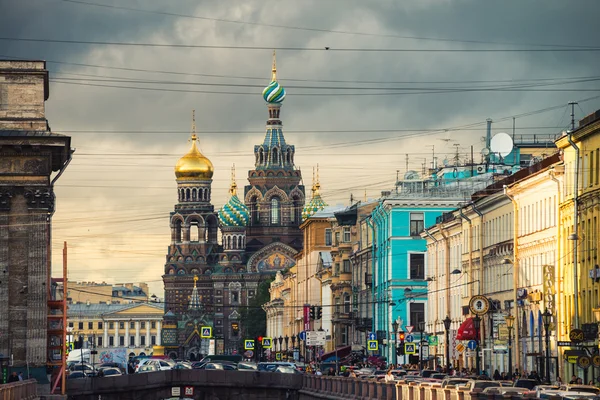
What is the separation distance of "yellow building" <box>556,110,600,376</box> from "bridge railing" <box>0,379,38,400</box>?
22.0 metres

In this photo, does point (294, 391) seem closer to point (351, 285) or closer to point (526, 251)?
point (526, 251)

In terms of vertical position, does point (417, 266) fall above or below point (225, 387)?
above

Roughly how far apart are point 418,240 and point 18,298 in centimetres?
4872

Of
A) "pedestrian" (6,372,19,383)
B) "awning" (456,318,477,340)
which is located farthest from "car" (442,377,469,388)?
"awning" (456,318,477,340)

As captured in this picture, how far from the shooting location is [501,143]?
124000mm

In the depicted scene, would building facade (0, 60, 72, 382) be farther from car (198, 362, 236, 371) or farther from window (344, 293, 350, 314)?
window (344, 293, 350, 314)

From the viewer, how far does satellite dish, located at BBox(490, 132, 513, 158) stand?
124 meters

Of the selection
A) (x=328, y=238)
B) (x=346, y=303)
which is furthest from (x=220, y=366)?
(x=328, y=238)

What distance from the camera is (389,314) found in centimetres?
12562

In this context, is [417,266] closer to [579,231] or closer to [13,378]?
[579,231]

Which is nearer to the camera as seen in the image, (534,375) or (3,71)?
(534,375)

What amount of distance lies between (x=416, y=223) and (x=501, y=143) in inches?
321

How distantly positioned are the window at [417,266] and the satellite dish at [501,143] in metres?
9.05

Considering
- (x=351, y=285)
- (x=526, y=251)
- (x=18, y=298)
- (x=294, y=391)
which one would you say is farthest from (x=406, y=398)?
(x=351, y=285)
